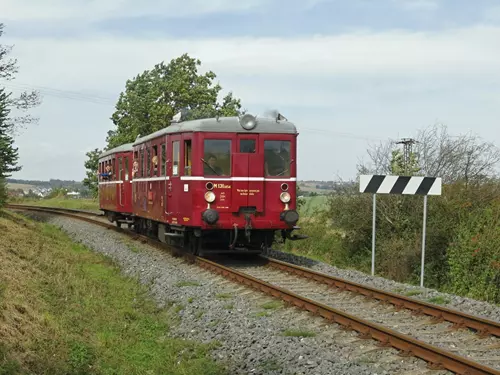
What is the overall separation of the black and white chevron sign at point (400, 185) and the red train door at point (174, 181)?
3.91 m

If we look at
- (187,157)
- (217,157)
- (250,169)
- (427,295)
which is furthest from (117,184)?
(427,295)

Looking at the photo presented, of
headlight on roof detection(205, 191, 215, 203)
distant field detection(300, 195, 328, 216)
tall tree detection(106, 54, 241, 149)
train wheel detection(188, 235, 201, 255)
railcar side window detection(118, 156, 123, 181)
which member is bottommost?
train wheel detection(188, 235, 201, 255)

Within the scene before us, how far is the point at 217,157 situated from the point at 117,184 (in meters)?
10.9

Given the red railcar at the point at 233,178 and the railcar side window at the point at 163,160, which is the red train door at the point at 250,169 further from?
the railcar side window at the point at 163,160

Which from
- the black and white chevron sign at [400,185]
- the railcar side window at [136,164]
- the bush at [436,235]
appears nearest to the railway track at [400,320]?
the black and white chevron sign at [400,185]

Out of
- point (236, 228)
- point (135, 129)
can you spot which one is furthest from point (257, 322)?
point (135, 129)

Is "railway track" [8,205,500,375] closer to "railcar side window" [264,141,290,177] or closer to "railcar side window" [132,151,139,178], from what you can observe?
"railcar side window" [264,141,290,177]

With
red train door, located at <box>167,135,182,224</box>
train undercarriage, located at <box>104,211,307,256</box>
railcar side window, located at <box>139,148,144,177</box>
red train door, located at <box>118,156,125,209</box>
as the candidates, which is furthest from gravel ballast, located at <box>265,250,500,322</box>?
red train door, located at <box>118,156,125,209</box>

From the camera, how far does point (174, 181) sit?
14.0 meters

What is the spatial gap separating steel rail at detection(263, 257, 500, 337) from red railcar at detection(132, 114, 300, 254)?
187 centimetres

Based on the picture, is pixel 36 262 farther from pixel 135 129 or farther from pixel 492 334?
pixel 135 129

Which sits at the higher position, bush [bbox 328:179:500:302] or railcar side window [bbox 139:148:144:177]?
railcar side window [bbox 139:148:144:177]

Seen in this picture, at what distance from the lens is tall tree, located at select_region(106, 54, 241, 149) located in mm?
37797

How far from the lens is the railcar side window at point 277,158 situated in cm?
1347
